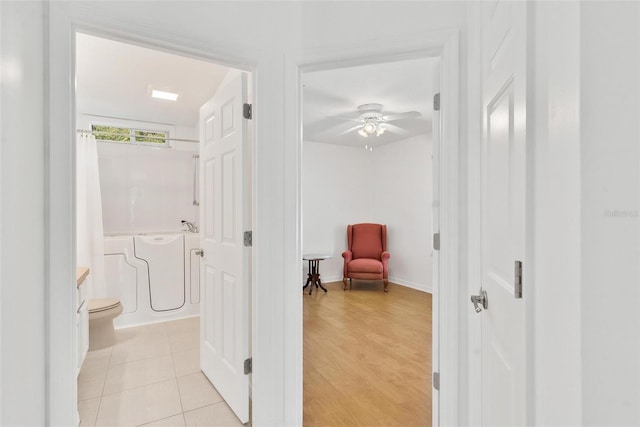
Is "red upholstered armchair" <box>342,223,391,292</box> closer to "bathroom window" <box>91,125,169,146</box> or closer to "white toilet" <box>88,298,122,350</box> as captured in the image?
"white toilet" <box>88,298,122,350</box>

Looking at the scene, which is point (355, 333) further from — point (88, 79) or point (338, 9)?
point (88, 79)

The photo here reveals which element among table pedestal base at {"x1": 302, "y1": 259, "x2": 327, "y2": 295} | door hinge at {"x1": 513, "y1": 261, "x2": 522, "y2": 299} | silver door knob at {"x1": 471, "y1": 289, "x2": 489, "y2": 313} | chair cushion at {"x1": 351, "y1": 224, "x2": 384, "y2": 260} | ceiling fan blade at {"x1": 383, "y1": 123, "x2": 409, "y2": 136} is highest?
ceiling fan blade at {"x1": 383, "y1": 123, "x2": 409, "y2": 136}

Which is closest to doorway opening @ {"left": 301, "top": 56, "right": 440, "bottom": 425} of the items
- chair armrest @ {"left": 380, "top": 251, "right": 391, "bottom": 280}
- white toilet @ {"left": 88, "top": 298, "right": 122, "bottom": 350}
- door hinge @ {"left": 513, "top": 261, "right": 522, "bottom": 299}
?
chair armrest @ {"left": 380, "top": 251, "right": 391, "bottom": 280}

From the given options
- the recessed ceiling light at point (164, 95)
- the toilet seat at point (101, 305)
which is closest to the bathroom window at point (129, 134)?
the recessed ceiling light at point (164, 95)

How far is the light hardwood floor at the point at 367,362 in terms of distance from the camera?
72.6 inches

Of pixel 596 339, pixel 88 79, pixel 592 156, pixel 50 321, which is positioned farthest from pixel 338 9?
pixel 88 79

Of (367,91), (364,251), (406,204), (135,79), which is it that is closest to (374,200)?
(406,204)

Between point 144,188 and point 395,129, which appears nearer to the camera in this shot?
point 144,188

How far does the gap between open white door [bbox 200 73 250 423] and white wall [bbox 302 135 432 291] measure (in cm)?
291

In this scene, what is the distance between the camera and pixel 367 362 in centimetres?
249

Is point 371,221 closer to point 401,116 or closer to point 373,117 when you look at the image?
point 373,117

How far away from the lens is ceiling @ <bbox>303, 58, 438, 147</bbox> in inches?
105

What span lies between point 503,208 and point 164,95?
3.47 meters

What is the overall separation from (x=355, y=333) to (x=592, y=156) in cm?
301
